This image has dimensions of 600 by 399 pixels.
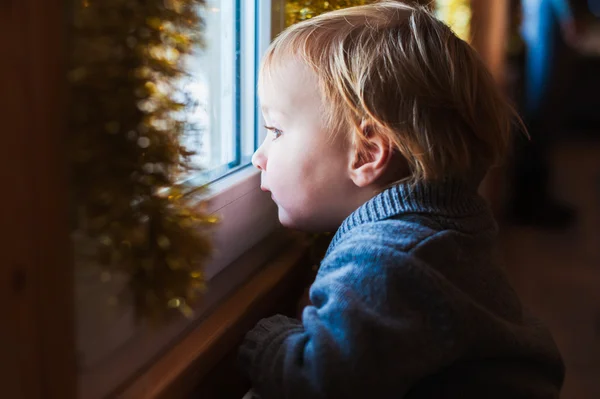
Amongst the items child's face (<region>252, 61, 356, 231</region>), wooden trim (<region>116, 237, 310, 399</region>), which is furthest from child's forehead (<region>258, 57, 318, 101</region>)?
wooden trim (<region>116, 237, 310, 399</region>)

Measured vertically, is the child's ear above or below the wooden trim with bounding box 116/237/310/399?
above

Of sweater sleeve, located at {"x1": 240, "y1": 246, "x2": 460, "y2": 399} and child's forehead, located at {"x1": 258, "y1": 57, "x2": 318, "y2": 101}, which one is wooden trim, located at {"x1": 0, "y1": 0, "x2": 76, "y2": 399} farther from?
child's forehead, located at {"x1": 258, "y1": 57, "x2": 318, "y2": 101}

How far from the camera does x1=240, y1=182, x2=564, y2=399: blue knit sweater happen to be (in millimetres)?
678

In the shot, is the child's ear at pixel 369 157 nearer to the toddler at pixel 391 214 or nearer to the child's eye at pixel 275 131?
the toddler at pixel 391 214

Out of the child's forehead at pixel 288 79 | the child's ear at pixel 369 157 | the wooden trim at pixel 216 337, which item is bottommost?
the wooden trim at pixel 216 337

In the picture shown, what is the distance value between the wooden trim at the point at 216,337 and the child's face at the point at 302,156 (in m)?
0.12

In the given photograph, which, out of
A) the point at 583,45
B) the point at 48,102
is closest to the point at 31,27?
the point at 48,102

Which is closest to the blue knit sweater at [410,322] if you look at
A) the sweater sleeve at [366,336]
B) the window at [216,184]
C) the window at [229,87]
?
the sweater sleeve at [366,336]

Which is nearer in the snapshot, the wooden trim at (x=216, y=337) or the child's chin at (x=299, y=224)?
the wooden trim at (x=216, y=337)

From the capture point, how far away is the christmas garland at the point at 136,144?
484 mm

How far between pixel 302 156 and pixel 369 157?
8cm

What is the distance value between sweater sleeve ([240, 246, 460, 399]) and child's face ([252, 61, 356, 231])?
0.14 metres

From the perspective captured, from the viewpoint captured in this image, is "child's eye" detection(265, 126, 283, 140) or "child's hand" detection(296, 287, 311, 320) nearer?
"child's eye" detection(265, 126, 283, 140)

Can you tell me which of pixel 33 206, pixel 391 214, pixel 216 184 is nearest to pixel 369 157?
pixel 391 214
